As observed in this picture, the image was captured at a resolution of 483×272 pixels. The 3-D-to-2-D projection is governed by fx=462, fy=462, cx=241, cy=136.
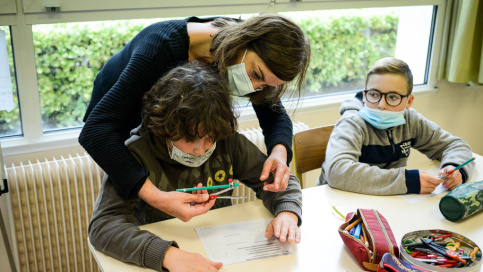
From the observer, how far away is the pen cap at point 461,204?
154cm

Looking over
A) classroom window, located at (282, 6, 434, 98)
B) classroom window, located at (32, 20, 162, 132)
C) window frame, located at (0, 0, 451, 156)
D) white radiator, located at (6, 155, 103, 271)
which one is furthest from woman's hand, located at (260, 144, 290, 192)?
classroom window, located at (282, 6, 434, 98)

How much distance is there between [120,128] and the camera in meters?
1.41

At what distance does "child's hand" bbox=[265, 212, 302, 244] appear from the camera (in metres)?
1.36

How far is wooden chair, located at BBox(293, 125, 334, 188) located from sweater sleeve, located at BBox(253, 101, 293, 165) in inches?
13.4

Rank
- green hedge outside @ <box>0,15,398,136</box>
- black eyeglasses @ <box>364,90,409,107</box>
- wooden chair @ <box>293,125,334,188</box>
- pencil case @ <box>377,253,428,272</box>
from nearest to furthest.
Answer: pencil case @ <box>377,253,428,272</box>, black eyeglasses @ <box>364,90,409,107</box>, wooden chair @ <box>293,125,334,188</box>, green hedge outside @ <box>0,15,398,136</box>

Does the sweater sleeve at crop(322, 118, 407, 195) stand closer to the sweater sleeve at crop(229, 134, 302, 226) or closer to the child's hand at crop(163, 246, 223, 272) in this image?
the sweater sleeve at crop(229, 134, 302, 226)

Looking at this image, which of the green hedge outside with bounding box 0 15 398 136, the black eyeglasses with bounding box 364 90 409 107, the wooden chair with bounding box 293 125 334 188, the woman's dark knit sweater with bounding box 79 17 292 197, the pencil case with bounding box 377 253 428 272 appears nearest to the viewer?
the pencil case with bounding box 377 253 428 272

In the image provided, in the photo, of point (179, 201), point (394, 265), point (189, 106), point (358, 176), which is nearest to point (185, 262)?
point (179, 201)

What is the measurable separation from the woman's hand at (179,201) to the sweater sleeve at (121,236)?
84 millimetres

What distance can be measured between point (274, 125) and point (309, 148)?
1.45 feet

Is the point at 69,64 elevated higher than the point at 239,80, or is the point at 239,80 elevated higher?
the point at 239,80

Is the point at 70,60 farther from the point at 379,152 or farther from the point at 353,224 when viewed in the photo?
the point at 353,224

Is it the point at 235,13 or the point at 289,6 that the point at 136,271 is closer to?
the point at 235,13

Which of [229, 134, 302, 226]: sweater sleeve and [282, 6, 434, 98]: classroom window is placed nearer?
[229, 134, 302, 226]: sweater sleeve
